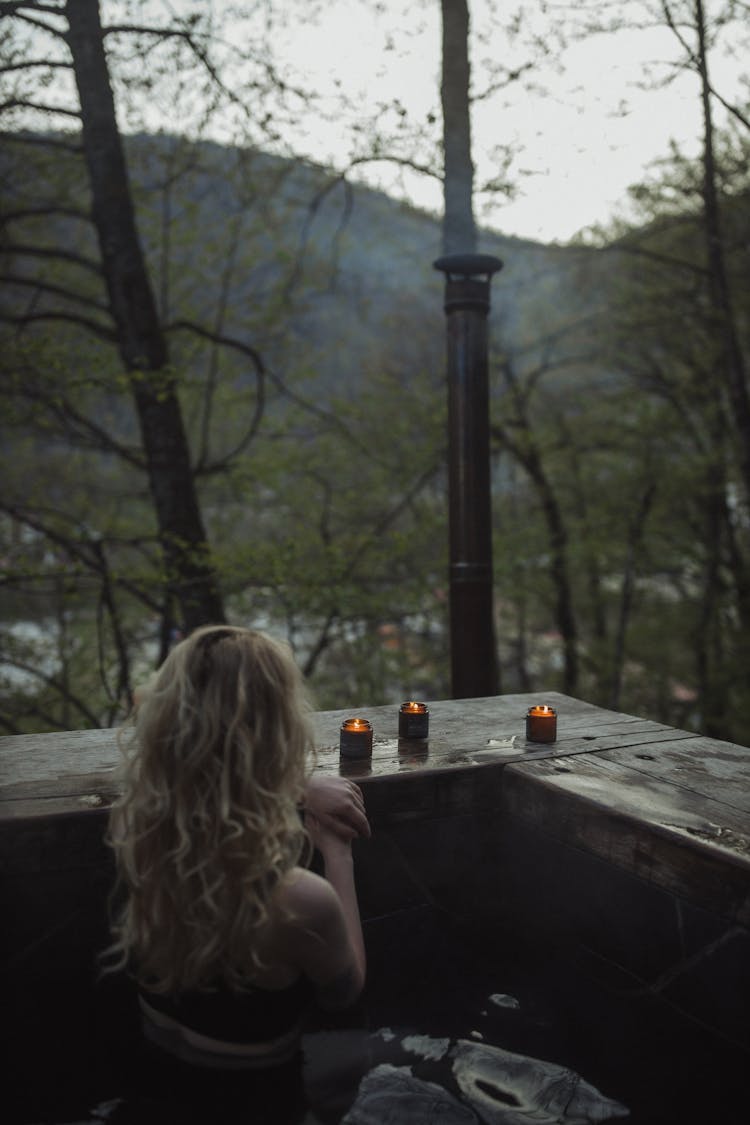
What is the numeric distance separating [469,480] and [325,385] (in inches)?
233

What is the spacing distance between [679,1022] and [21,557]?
4.07 m

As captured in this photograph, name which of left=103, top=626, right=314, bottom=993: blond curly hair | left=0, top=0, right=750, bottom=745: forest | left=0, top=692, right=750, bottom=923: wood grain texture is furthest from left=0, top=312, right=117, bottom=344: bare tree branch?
→ left=103, top=626, right=314, bottom=993: blond curly hair

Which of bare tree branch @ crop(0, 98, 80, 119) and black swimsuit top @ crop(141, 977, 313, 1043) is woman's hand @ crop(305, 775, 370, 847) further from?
bare tree branch @ crop(0, 98, 80, 119)

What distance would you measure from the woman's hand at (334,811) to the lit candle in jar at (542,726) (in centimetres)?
89

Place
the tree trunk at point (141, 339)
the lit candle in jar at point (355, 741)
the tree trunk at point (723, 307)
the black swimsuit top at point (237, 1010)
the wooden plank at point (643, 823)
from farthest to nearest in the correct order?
the tree trunk at point (723, 307)
the tree trunk at point (141, 339)
the lit candle in jar at point (355, 741)
the wooden plank at point (643, 823)
the black swimsuit top at point (237, 1010)

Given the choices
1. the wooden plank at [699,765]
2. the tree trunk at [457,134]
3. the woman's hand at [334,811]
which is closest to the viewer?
the woman's hand at [334,811]

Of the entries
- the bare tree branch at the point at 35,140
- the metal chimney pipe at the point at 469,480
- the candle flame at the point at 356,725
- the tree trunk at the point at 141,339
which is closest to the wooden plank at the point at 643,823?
the candle flame at the point at 356,725

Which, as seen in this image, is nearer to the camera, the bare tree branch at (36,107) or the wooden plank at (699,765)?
the wooden plank at (699,765)

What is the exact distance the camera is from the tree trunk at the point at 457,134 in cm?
436

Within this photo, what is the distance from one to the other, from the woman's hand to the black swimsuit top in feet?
1.00

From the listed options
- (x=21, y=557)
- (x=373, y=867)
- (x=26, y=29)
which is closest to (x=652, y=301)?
(x=26, y=29)

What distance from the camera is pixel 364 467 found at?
948 centimetres

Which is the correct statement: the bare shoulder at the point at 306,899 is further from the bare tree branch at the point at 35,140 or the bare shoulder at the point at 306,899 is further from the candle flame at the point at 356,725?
the bare tree branch at the point at 35,140

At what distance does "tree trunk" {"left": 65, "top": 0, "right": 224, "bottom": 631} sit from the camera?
503 centimetres
